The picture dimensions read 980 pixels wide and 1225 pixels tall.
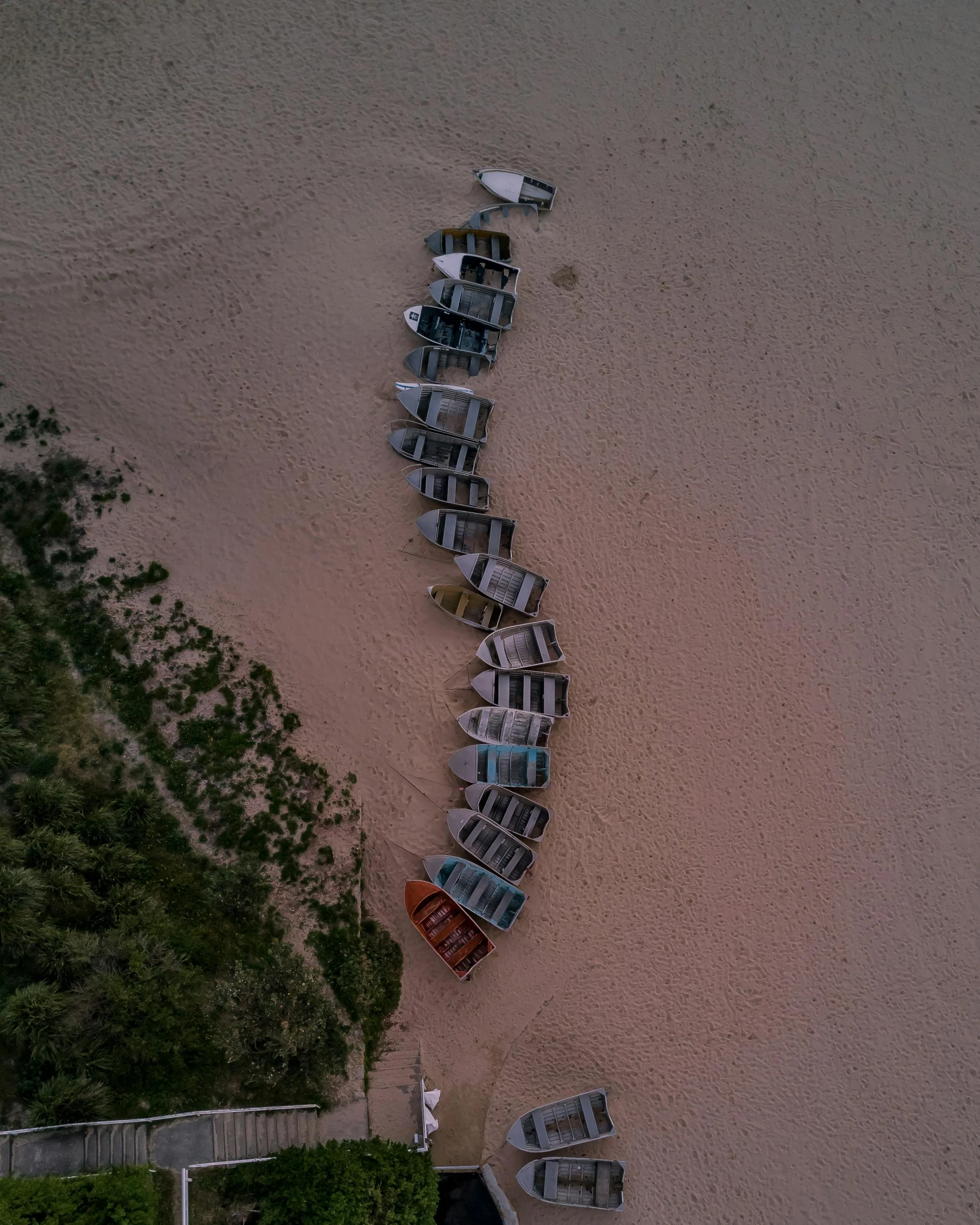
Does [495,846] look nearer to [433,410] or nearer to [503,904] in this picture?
[503,904]

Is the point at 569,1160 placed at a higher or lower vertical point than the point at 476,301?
lower

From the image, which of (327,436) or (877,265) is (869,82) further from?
(327,436)

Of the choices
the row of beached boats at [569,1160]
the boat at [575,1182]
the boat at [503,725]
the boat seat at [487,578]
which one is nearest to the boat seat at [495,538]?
the boat seat at [487,578]

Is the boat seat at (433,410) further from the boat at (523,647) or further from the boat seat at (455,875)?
the boat seat at (455,875)

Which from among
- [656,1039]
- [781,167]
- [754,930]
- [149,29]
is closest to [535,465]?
[781,167]

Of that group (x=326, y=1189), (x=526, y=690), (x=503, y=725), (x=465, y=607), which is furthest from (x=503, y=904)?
(x=465, y=607)
